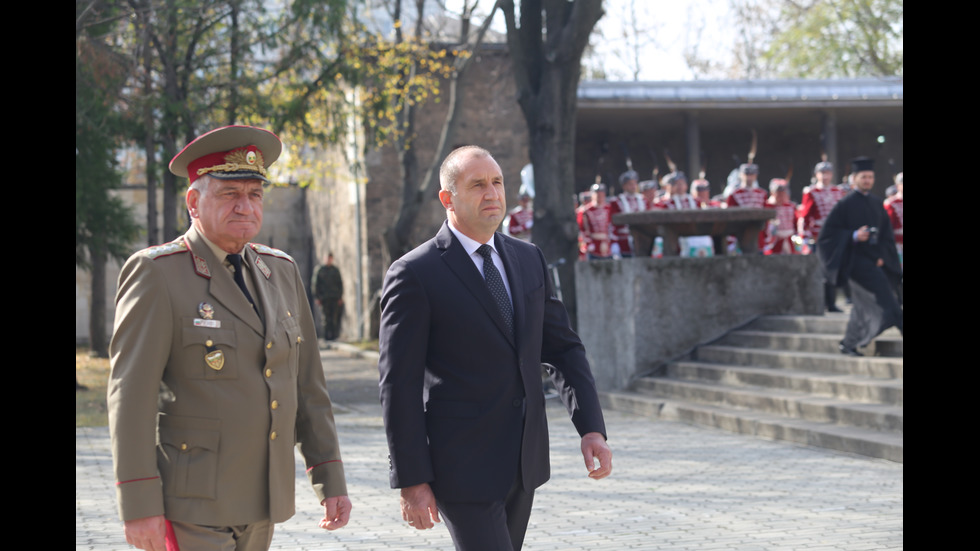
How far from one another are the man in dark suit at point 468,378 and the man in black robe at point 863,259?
8680mm

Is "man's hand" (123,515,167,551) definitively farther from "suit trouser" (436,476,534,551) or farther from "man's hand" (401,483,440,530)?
"suit trouser" (436,476,534,551)

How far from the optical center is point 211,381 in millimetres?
3453

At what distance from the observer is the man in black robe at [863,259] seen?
11992 mm

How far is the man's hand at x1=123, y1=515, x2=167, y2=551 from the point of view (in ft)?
10.7

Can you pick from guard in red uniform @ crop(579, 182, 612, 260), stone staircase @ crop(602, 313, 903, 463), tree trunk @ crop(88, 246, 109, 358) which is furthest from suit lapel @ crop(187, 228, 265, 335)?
tree trunk @ crop(88, 246, 109, 358)

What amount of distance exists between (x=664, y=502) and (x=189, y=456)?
4936 millimetres

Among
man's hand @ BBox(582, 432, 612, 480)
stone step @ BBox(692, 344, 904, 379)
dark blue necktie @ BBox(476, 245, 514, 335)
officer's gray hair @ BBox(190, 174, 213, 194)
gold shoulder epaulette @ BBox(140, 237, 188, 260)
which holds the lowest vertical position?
stone step @ BBox(692, 344, 904, 379)

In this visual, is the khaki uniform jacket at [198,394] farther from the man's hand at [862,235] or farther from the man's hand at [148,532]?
the man's hand at [862,235]

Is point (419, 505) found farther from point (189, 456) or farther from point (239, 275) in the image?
point (239, 275)

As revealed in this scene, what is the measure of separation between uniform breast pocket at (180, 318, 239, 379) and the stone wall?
36.5 ft

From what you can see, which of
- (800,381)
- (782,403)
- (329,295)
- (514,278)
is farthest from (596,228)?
(514,278)

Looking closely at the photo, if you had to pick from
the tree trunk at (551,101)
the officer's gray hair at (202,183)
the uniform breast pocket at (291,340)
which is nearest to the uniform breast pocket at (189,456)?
the uniform breast pocket at (291,340)
